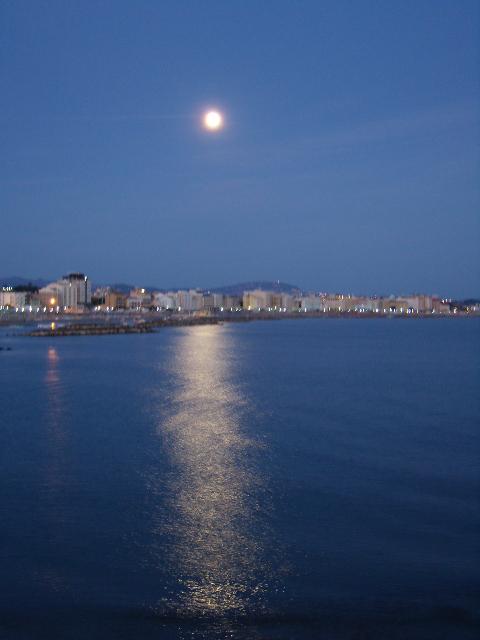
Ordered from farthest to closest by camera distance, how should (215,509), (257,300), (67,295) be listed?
1. (257,300)
2. (67,295)
3. (215,509)

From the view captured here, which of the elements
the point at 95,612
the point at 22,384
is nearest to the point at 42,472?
the point at 95,612

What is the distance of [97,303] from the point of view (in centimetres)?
8006

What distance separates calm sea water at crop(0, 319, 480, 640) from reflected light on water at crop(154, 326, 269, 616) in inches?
0.6

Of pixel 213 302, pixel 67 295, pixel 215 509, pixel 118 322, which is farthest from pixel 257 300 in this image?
pixel 215 509

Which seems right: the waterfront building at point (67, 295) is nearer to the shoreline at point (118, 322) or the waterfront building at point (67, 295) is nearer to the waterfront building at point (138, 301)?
the waterfront building at point (138, 301)

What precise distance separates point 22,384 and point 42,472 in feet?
21.7

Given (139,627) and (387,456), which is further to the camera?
(387,456)

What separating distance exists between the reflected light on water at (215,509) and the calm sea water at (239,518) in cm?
1

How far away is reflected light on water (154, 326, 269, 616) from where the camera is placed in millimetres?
3482

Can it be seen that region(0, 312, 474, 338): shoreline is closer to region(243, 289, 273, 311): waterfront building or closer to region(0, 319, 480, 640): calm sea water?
region(243, 289, 273, 311): waterfront building

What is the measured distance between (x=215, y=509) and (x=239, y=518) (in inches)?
9.8

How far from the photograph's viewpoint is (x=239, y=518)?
4555mm

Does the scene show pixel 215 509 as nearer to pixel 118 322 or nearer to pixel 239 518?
pixel 239 518

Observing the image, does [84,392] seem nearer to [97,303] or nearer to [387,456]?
[387,456]
